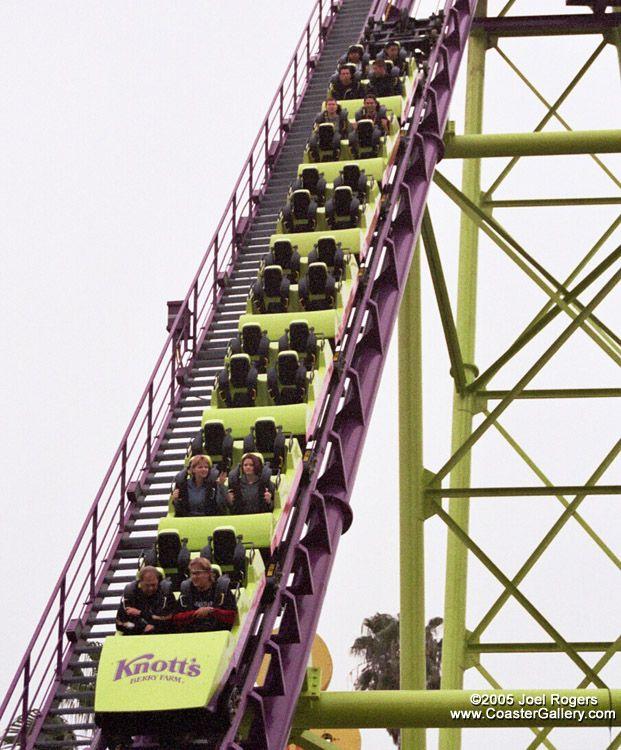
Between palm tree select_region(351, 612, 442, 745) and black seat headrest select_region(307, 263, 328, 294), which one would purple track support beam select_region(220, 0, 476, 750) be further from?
palm tree select_region(351, 612, 442, 745)

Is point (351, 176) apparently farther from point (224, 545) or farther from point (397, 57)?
point (224, 545)

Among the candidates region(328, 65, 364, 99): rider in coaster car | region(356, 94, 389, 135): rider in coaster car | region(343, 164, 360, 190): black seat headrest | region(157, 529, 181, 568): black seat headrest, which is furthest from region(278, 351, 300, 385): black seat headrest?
region(328, 65, 364, 99): rider in coaster car

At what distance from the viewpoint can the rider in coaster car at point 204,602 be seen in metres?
9.88

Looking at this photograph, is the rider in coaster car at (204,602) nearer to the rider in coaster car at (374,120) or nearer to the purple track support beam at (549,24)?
the rider in coaster car at (374,120)

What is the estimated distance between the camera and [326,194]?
1583 cm

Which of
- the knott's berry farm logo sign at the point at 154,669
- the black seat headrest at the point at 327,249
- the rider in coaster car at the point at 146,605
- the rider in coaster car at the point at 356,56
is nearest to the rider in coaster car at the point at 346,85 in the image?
the rider in coaster car at the point at 356,56

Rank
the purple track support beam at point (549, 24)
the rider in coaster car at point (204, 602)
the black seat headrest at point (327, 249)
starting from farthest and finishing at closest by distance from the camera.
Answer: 1. the purple track support beam at point (549, 24)
2. the black seat headrest at point (327, 249)
3. the rider in coaster car at point (204, 602)

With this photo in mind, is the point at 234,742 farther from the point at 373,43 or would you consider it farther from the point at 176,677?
the point at 373,43

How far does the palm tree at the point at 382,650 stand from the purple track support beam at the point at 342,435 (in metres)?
25.5

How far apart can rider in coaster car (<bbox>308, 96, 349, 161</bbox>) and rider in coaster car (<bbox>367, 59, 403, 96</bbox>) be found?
460mm

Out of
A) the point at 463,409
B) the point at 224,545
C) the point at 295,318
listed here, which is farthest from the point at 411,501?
the point at 224,545

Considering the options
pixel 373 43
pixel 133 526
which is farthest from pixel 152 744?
pixel 373 43

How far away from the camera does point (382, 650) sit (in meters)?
42.5

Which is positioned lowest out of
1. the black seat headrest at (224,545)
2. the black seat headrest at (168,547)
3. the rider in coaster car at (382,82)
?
the black seat headrest at (224,545)
